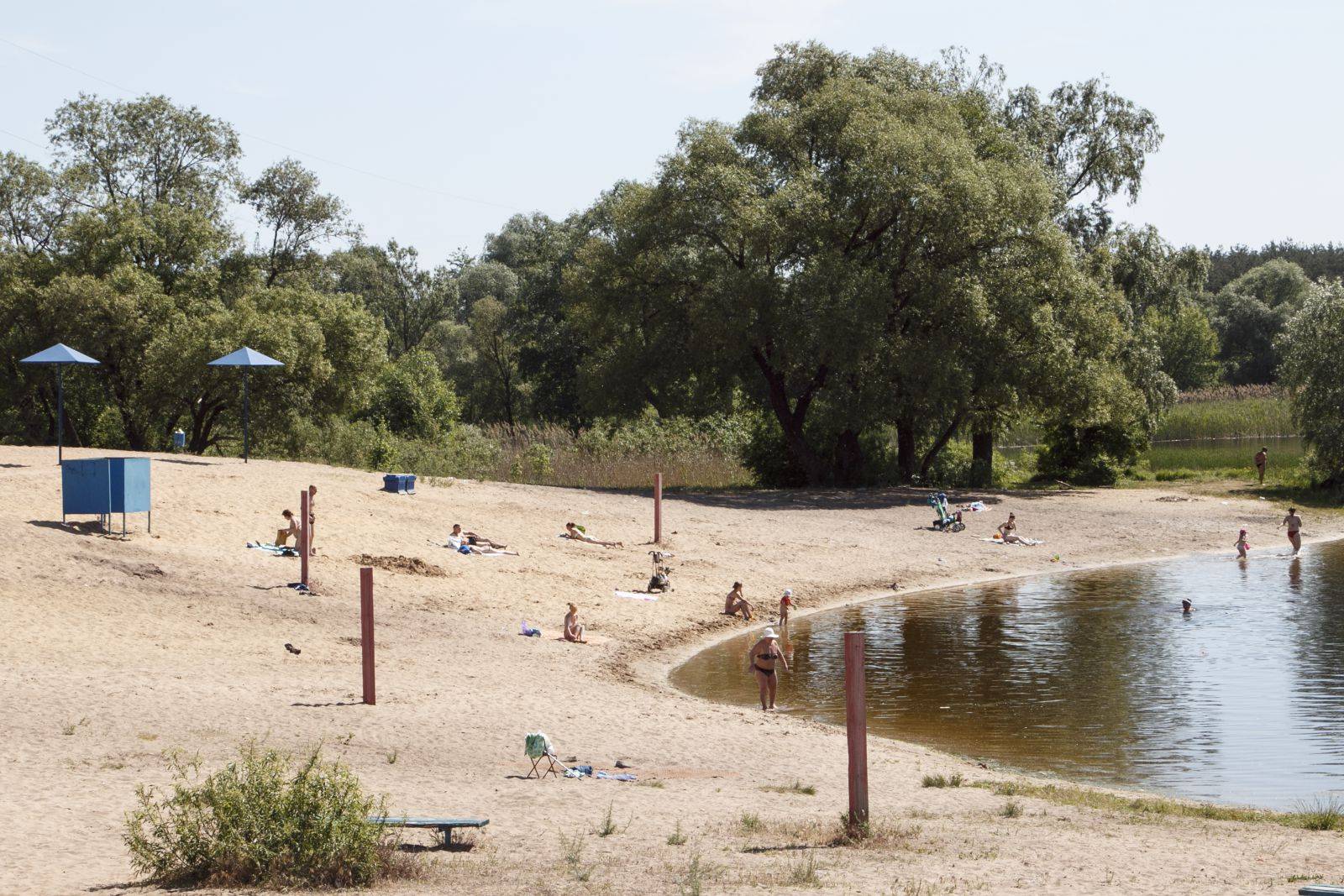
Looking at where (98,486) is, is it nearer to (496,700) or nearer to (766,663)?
(496,700)

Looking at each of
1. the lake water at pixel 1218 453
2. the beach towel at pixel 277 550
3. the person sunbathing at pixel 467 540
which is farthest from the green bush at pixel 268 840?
the lake water at pixel 1218 453

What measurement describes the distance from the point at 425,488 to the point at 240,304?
12626 millimetres

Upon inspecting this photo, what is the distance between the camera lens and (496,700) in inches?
701

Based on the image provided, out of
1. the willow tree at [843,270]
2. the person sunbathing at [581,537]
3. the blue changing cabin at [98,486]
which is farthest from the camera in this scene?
the willow tree at [843,270]

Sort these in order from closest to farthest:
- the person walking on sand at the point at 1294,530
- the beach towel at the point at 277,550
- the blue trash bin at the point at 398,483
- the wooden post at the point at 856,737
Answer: the wooden post at the point at 856,737 → the beach towel at the point at 277,550 → the blue trash bin at the point at 398,483 → the person walking on sand at the point at 1294,530

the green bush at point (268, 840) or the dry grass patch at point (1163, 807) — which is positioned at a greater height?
the green bush at point (268, 840)

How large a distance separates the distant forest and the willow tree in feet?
371

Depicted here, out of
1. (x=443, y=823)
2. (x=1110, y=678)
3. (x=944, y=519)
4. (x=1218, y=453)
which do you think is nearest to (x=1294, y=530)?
(x=944, y=519)

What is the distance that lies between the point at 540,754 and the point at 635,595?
48.4 feet

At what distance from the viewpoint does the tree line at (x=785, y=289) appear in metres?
44.6

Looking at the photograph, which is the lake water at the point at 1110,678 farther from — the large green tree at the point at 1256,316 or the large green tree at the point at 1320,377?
the large green tree at the point at 1256,316

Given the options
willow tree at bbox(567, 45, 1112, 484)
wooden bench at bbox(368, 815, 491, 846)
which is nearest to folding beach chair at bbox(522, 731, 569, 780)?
wooden bench at bbox(368, 815, 491, 846)

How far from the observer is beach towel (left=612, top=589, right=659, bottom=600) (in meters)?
28.1

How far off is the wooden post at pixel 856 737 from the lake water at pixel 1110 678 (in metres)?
5.32
